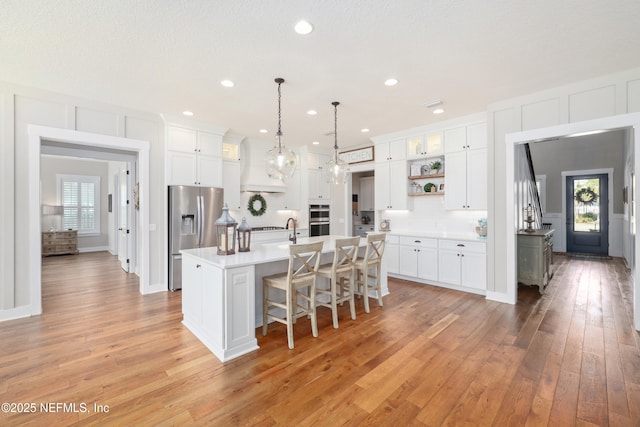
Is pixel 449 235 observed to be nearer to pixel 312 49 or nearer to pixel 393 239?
pixel 393 239

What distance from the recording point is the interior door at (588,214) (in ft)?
25.3

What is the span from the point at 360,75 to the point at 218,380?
10.6ft

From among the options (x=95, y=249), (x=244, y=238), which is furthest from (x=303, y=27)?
(x=95, y=249)

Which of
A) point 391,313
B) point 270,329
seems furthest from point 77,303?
point 391,313

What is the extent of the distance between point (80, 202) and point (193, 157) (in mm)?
6432

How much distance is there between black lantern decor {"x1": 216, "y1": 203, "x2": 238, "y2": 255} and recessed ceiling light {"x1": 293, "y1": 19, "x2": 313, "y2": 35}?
1.79 metres

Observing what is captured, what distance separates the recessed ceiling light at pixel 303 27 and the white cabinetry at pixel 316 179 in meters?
4.24

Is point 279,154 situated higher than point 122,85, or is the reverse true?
point 122,85

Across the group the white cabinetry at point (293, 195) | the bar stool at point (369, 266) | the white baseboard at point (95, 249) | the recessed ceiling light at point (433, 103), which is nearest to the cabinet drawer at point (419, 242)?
the bar stool at point (369, 266)

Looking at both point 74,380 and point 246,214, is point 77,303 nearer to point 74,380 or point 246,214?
point 74,380

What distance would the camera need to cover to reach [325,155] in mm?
7008

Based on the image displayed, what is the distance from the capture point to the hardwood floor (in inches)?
73.9

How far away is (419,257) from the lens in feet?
16.4

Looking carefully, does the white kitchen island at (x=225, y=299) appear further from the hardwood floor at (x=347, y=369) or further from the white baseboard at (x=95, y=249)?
the white baseboard at (x=95, y=249)
